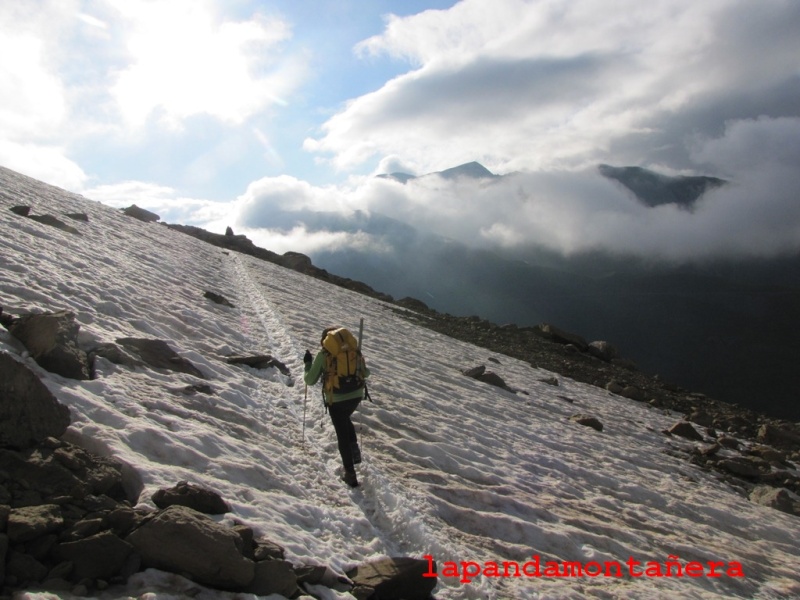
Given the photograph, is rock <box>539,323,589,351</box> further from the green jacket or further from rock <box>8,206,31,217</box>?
the green jacket

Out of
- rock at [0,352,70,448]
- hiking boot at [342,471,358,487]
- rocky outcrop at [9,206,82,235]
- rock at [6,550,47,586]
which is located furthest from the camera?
rocky outcrop at [9,206,82,235]

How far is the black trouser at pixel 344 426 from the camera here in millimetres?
7113

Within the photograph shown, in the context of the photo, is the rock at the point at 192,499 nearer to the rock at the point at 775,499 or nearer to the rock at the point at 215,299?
the rock at the point at 775,499

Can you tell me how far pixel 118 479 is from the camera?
484 centimetres

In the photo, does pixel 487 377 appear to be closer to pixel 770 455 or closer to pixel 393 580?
pixel 770 455

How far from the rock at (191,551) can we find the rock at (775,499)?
12.8 m

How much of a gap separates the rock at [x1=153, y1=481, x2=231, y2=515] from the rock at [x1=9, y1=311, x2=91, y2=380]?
285 cm

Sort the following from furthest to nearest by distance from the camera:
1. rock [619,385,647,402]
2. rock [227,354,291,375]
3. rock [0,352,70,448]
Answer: rock [619,385,647,402], rock [227,354,291,375], rock [0,352,70,448]

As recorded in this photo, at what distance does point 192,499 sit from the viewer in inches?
193

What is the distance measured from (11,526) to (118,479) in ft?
3.93

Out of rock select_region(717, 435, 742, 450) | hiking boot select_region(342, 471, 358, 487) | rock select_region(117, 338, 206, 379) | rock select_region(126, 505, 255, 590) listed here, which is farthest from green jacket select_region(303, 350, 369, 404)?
rock select_region(717, 435, 742, 450)

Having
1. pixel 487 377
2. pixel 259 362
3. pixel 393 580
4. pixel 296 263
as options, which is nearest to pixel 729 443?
pixel 487 377

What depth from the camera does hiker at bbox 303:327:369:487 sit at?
7.12 metres

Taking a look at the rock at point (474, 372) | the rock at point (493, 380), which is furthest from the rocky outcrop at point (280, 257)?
the rock at point (493, 380)
